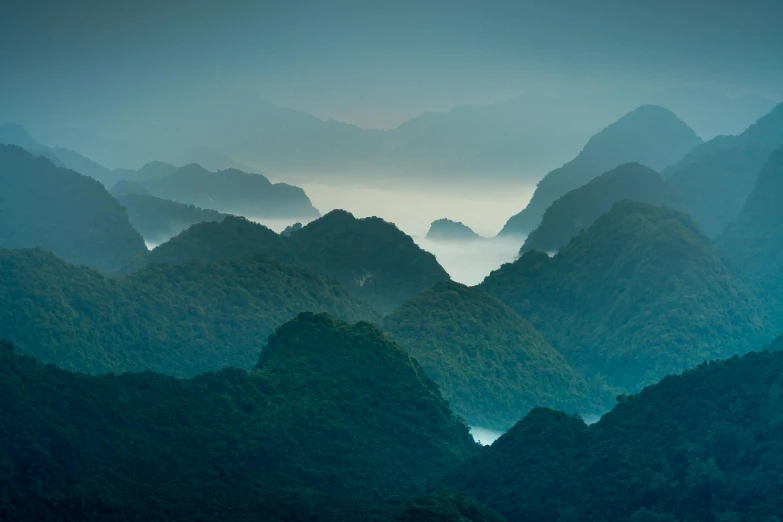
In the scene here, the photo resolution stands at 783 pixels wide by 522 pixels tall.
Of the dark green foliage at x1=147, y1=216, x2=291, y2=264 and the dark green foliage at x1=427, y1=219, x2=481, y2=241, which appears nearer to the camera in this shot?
the dark green foliage at x1=147, y1=216, x2=291, y2=264

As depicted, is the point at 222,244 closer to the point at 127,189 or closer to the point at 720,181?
the point at 720,181

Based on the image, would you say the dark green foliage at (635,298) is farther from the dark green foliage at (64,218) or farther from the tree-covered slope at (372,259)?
the dark green foliage at (64,218)

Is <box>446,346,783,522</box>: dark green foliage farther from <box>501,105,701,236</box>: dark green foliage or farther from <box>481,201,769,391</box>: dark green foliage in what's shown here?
<box>501,105,701,236</box>: dark green foliage

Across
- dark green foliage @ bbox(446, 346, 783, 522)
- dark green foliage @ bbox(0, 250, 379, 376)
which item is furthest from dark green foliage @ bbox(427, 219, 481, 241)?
dark green foliage @ bbox(446, 346, 783, 522)

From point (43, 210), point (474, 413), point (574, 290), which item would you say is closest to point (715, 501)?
point (474, 413)

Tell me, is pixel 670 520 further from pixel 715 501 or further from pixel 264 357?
pixel 264 357

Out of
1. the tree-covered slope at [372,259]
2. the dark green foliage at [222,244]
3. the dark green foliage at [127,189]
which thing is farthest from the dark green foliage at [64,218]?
the dark green foliage at [127,189]

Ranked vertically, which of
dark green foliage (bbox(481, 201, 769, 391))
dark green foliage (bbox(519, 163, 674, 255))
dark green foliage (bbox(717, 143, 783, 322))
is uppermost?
dark green foliage (bbox(519, 163, 674, 255))
